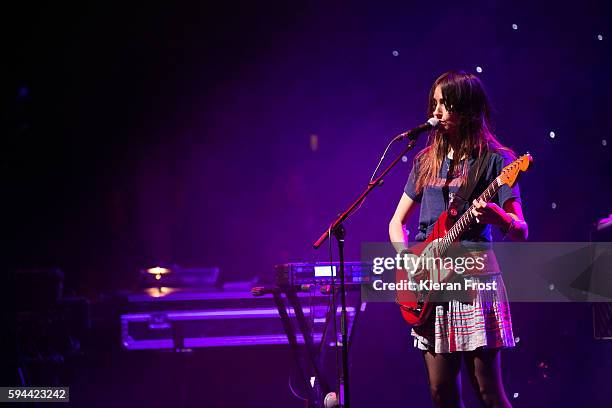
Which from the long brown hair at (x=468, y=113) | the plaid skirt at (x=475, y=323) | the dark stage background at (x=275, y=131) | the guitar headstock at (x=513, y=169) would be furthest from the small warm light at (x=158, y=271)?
the guitar headstock at (x=513, y=169)

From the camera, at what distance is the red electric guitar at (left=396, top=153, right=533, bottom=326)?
7.79 ft

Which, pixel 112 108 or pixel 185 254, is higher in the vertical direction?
pixel 112 108

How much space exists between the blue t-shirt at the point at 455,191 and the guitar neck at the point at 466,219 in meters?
0.04

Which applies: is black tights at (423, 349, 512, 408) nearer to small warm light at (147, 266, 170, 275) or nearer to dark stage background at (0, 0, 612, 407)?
dark stage background at (0, 0, 612, 407)

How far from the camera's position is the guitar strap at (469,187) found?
2.49 meters

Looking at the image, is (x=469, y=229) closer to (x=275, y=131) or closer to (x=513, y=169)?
(x=513, y=169)

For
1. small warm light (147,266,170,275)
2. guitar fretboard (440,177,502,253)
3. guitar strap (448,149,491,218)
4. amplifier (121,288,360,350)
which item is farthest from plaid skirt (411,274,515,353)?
small warm light (147,266,170,275)

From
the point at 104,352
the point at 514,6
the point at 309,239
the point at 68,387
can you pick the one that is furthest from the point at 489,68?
the point at 68,387

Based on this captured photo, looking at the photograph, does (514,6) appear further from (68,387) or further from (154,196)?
(68,387)

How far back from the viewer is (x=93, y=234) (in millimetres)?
6551

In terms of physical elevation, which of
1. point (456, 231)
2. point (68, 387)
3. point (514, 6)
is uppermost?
point (514, 6)

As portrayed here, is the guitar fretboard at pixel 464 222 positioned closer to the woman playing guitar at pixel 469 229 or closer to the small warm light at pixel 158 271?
the woman playing guitar at pixel 469 229

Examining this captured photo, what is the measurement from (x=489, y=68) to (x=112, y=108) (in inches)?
146

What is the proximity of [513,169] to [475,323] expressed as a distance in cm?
61
